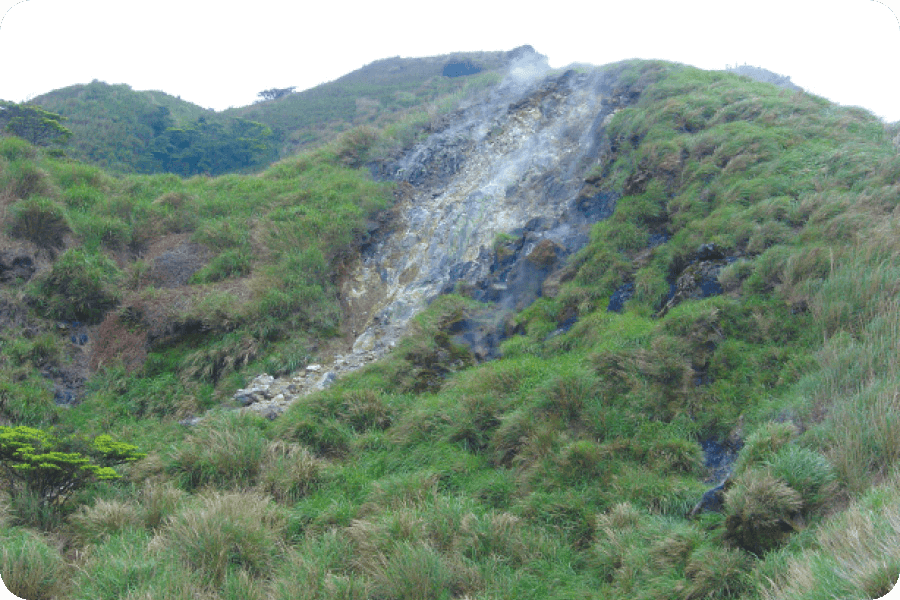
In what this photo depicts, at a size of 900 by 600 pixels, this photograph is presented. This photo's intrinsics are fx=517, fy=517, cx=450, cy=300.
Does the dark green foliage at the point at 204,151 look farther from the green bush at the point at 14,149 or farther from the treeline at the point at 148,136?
the green bush at the point at 14,149

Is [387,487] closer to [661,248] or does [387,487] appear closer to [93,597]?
[93,597]

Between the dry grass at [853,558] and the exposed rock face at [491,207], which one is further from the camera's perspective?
the exposed rock face at [491,207]

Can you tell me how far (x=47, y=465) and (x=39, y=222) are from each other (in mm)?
8419

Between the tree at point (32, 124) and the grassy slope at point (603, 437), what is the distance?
12.6 metres

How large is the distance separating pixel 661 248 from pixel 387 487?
5.80 metres

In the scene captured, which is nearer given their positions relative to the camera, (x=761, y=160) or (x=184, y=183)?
(x=761, y=160)

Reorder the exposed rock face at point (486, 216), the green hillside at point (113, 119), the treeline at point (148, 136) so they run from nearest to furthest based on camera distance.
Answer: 1. the exposed rock face at point (486, 216)
2. the green hillside at point (113, 119)
3. the treeline at point (148, 136)

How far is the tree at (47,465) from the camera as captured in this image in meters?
5.12

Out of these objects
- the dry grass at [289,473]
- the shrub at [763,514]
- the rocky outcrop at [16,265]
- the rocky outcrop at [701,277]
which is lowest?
the dry grass at [289,473]

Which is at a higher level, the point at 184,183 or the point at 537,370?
the point at 184,183

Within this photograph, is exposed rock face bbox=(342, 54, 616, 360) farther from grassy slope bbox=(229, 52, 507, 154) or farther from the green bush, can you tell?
grassy slope bbox=(229, 52, 507, 154)

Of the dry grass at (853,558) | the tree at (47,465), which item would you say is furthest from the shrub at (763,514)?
the tree at (47,465)

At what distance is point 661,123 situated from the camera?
459 inches

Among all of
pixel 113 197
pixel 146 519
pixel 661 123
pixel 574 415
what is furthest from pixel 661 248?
pixel 113 197
